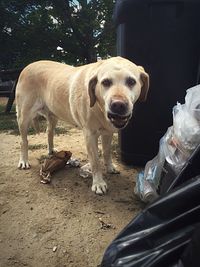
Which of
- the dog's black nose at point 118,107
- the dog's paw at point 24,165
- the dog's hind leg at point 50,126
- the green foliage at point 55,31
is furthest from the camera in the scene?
the green foliage at point 55,31

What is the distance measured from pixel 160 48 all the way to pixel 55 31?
9.58m

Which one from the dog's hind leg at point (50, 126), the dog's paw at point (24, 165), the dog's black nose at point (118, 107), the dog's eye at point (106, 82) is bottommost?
the dog's paw at point (24, 165)

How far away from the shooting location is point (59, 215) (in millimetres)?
2506

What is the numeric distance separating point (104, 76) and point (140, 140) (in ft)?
3.05

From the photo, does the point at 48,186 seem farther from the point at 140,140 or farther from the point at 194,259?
the point at 194,259

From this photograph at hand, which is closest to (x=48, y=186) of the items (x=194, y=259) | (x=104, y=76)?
(x=104, y=76)

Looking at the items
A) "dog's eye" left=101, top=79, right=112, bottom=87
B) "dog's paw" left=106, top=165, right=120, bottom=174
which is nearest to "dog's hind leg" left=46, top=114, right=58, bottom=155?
"dog's paw" left=106, top=165, right=120, bottom=174

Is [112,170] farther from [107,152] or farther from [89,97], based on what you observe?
[89,97]

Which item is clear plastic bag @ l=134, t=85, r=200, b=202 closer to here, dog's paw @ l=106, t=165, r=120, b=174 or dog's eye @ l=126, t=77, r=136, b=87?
dog's eye @ l=126, t=77, r=136, b=87

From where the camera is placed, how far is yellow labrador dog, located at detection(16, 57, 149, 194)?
241cm

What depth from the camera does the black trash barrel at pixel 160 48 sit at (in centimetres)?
271

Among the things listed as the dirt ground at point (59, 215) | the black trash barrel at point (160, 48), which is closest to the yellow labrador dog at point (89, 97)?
the dirt ground at point (59, 215)

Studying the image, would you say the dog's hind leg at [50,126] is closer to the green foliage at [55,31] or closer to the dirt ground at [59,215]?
the dirt ground at [59,215]

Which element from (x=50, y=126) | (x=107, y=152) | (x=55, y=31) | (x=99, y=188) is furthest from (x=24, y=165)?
(x=55, y=31)
